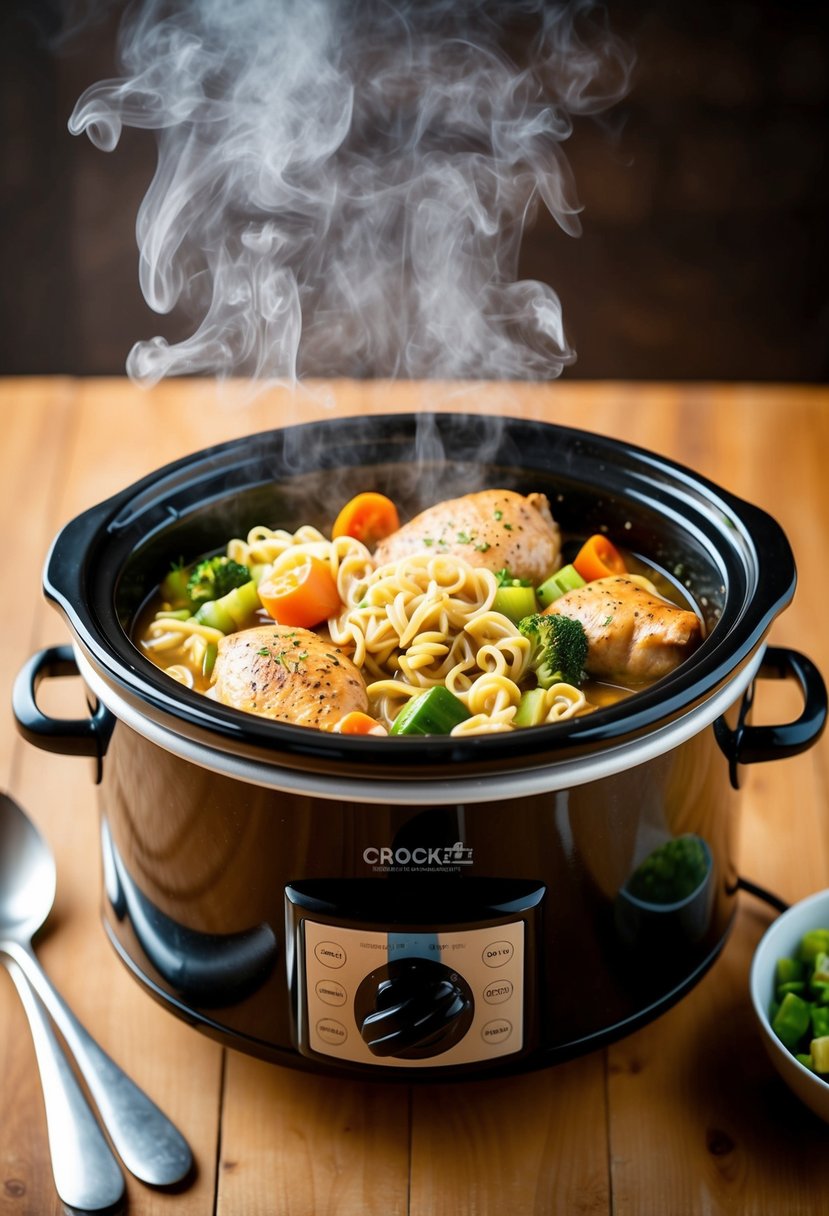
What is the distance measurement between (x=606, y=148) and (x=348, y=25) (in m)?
1.00

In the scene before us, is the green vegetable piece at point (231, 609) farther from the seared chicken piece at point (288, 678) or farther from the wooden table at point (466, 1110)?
the wooden table at point (466, 1110)

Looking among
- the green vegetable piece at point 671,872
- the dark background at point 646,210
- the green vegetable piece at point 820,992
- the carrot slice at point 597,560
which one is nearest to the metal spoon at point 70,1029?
the green vegetable piece at point 671,872

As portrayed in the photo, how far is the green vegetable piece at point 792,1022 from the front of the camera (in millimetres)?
1929

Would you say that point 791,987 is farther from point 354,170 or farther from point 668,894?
point 354,170

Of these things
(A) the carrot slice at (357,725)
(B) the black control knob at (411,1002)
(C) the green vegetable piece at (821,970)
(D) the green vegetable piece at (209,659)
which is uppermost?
(A) the carrot slice at (357,725)

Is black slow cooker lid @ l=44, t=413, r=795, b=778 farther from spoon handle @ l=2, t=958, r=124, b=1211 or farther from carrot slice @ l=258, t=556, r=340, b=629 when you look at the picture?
spoon handle @ l=2, t=958, r=124, b=1211

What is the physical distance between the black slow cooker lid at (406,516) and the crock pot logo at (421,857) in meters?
0.14

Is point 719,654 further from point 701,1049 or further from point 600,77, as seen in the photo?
point 600,77

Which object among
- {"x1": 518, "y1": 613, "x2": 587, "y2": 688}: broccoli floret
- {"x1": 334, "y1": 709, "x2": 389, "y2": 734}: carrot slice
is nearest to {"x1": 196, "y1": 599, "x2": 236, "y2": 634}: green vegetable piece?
{"x1": 334, "y1": 709, "x2": 389, "y2": 734}: carrot slice

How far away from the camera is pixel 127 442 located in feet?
11.6

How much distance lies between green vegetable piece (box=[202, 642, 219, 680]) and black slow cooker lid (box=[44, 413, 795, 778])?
161mm

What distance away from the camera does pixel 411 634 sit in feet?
6.63

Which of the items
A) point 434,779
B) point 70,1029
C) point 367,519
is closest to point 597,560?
point 367,519

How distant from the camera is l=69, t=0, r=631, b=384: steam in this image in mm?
2785
